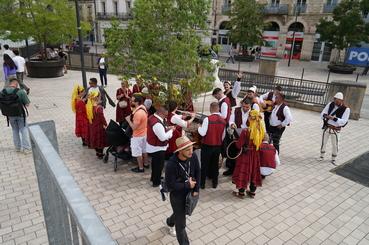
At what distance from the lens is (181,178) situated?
4.29m

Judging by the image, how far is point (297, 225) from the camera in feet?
17.9

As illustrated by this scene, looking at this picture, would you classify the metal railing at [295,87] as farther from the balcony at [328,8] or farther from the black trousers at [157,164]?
the balcony at [328,8]

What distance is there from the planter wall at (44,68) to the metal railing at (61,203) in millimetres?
19299

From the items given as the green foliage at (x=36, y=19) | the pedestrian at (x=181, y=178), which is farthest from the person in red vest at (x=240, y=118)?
the green foliage at (x=36, y=19)

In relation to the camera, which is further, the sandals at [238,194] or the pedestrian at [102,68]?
the pedestrian at [102,68]

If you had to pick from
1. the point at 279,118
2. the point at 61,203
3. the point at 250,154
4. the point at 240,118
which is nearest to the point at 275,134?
the point at 279,118

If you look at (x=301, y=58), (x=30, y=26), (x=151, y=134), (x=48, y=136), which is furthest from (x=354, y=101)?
(x=301, y=58)

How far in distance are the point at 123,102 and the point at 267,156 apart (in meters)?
4.58

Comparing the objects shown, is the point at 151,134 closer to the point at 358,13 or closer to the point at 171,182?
the point at 171,182

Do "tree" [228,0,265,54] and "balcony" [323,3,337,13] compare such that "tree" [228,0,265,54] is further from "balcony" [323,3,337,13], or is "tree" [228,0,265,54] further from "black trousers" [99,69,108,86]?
"black trousers" [99,69,108,86]

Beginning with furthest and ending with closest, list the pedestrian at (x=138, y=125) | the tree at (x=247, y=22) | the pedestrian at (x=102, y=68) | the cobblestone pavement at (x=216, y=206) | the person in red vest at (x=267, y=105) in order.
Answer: the tree at (x=247, y=22), the pedestrian at (x=102, y=68), the person in red vest at (x=267, y=105), the pedestrian at (x=138, y=125), the cobblestone pavement at (x=216, y=206)

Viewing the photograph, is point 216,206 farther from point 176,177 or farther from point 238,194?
point 176,177

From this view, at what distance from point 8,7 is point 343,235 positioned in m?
19.8

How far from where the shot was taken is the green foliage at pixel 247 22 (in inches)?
1278
